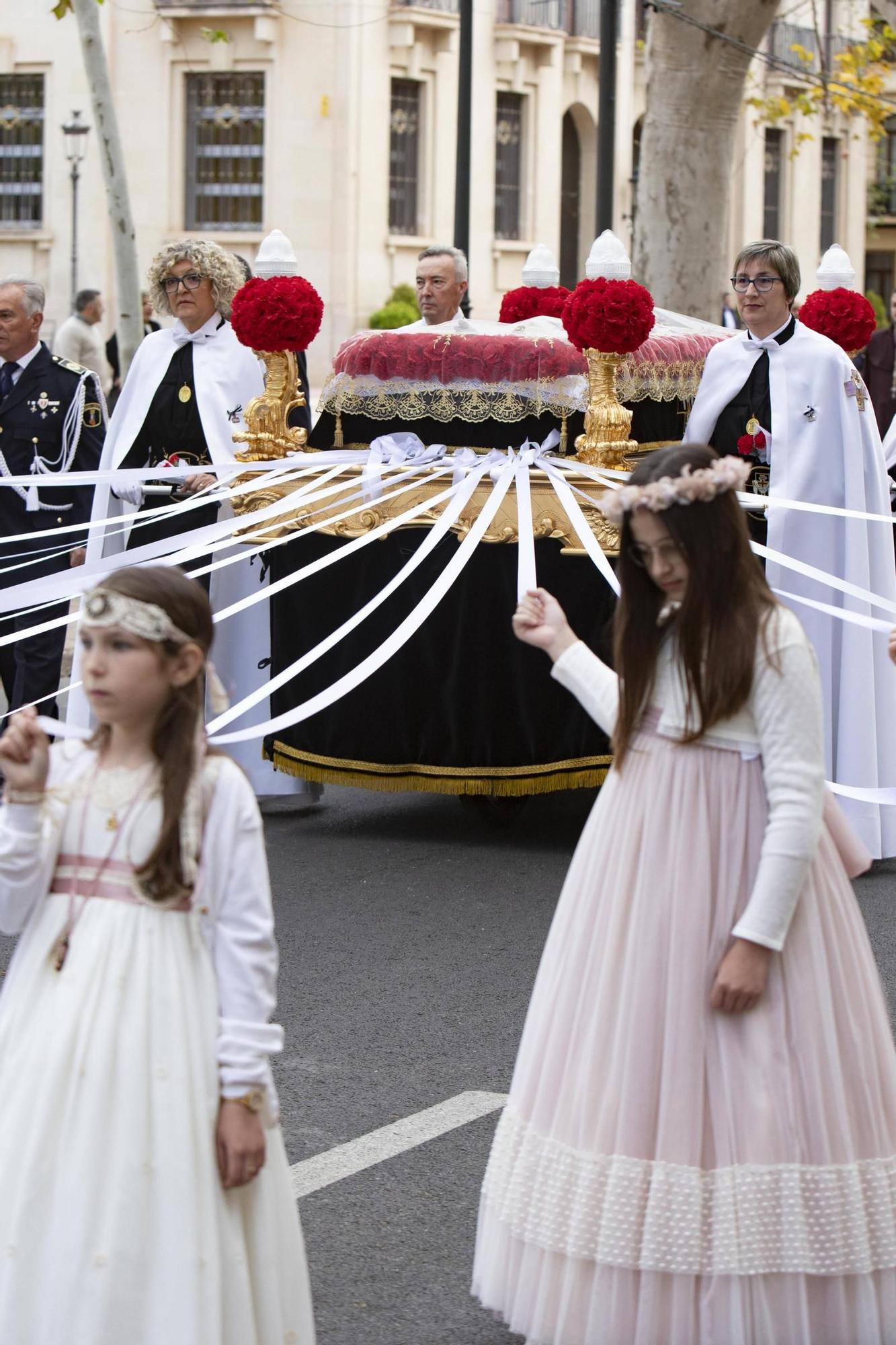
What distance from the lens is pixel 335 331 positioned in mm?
35781

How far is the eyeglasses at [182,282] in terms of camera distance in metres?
8.56

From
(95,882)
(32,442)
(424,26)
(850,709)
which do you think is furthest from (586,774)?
(424,26)

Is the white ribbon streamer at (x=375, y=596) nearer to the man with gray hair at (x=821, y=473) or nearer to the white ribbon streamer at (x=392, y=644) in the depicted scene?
the white ribbon streamer at (x=392, y=644)

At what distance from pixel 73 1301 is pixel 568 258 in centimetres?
4154

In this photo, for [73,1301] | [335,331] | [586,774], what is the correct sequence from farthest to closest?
[335,331]
[586,774]
[73,1301]

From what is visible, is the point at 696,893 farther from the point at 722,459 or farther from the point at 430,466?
the point at 430,466

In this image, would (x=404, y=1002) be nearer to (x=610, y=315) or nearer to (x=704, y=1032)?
(x=704, y=1032)

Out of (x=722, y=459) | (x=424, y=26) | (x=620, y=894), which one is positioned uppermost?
(x=424, y=26)

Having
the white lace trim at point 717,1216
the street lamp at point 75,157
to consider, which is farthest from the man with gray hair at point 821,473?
the street lamp at point 75,157

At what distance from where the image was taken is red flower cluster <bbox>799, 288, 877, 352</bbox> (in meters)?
8.58

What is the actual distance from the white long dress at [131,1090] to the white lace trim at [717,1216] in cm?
51

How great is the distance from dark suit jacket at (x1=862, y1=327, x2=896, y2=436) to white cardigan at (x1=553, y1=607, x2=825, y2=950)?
8321 millimetres

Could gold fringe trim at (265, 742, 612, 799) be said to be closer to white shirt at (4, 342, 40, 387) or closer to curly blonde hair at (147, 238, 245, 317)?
curly blonde hair at (147, 238, 245, 317)

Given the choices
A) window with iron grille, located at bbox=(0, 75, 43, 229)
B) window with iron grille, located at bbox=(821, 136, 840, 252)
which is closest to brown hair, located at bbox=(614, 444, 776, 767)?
window with iron grille, located at bbox=(0, 75, 43, 229)
